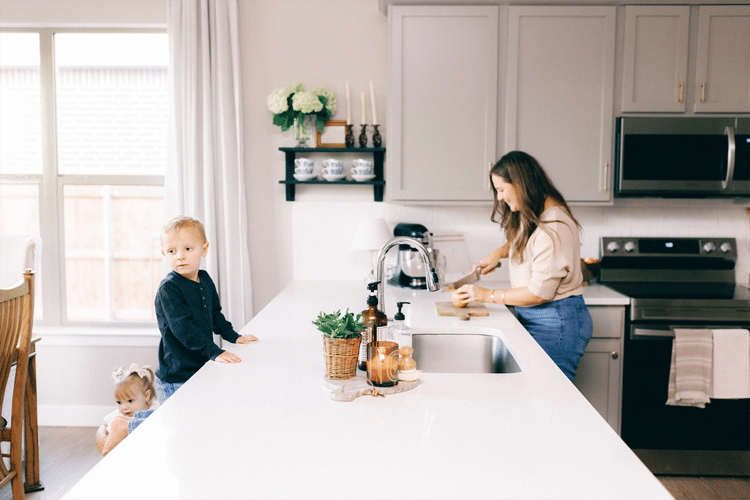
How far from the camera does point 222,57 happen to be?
129 inches

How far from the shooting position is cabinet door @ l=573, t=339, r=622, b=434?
290 centimetres

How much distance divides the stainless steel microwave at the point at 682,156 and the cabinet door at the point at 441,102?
65 cm

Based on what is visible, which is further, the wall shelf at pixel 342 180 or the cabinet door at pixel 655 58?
the wall shelf at pixel 342 180

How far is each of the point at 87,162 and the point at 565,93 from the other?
2.59 m

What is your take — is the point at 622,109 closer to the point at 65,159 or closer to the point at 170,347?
the point at 170,347

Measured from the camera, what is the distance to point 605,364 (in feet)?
9.52

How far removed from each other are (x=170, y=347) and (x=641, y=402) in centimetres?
209

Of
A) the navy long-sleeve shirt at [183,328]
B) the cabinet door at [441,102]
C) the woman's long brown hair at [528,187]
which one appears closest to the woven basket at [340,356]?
the navy long-sleeve shirt at [183,328]

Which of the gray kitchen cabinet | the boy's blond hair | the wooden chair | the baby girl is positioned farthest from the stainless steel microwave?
the wooden chair

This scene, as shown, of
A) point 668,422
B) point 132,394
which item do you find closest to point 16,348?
point 132,394

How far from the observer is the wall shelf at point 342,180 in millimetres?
3277

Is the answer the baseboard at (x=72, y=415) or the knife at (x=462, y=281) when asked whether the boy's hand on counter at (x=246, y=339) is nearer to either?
the knife at (x=462, y=281)

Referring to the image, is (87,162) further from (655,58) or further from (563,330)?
(655,58)

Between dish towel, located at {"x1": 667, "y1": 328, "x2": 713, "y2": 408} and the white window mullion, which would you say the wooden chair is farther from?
dish towel, located at {"x1": 667, "y1": 328, "x2": 713, "y2": 408}
